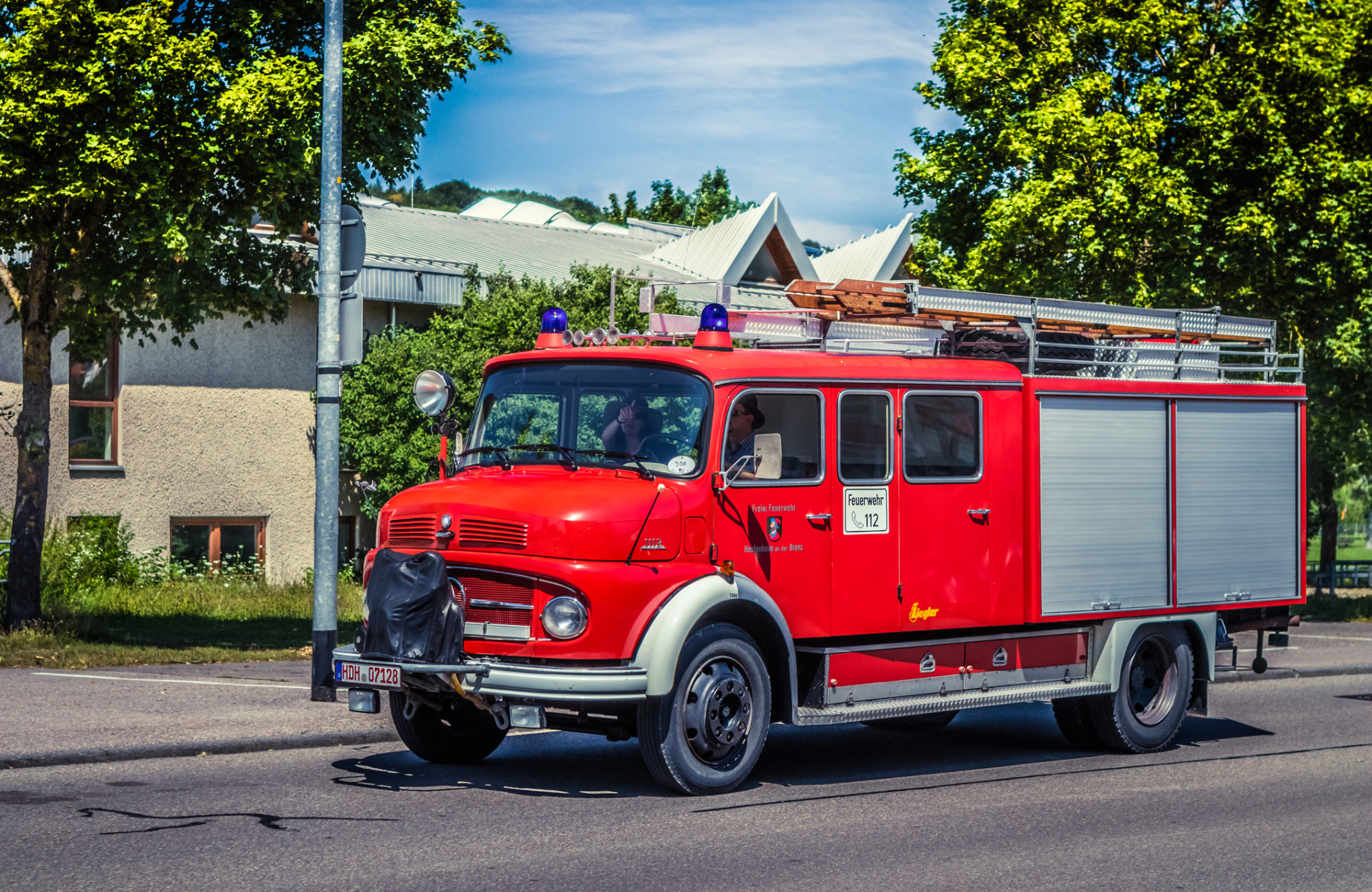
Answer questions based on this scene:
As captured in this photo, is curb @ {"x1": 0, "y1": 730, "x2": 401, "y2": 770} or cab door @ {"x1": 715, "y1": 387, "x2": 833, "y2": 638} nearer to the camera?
cab door @ {"x1": 715, "y1": 387, "x2": 833, "y2": 638}

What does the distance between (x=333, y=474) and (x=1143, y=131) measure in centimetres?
1504

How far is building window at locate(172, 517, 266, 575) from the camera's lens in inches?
1076

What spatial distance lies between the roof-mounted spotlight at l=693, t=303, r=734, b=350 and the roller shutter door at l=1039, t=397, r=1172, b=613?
242 centimetres

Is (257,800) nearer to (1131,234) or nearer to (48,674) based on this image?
(48,674)

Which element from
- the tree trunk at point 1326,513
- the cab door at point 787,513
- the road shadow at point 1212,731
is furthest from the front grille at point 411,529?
the tree trunk at point 1326,513

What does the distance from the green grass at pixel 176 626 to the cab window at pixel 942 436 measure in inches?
319

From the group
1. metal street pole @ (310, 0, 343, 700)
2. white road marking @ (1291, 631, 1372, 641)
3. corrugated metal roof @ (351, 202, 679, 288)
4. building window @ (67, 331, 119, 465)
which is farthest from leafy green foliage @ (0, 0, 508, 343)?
corrugated metal roof @ (351, 202, 679, 288)

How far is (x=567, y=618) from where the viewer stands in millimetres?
8219

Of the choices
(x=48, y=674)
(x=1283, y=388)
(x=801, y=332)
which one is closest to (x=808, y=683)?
(x=801, y=332)

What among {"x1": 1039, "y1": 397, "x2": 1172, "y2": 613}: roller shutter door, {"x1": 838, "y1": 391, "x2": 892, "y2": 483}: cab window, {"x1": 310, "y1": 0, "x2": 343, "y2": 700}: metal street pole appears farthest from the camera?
{"x1": 310, "y1": 0, "x2": 343, "y2": 700}: metal street pole

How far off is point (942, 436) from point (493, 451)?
2.89 m

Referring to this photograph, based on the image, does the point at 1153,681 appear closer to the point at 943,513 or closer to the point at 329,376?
the point at 943,513

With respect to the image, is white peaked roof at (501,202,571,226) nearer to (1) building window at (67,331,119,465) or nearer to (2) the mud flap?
(1) building window at (67,331,119,465)

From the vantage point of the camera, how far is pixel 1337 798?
9.23 m
